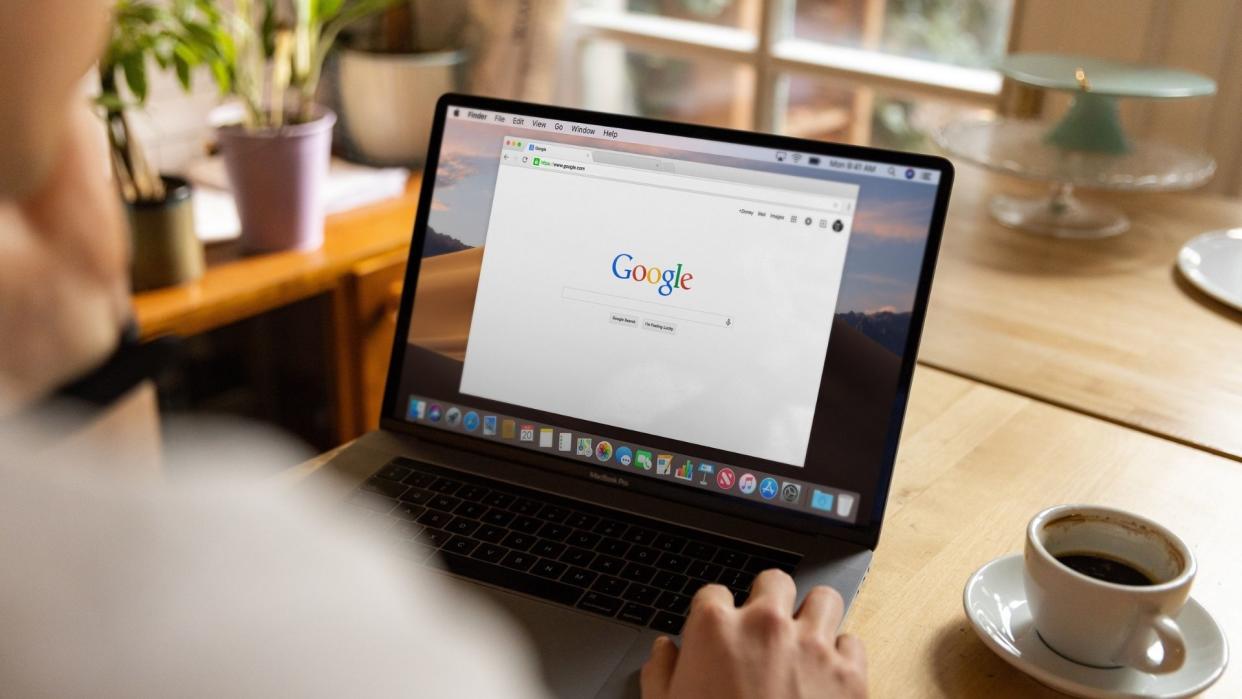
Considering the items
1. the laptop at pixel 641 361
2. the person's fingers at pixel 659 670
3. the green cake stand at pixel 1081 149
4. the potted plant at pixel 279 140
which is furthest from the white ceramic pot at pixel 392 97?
the person's fingers at pixel 659 670

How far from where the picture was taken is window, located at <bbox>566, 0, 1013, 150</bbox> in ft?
6.67

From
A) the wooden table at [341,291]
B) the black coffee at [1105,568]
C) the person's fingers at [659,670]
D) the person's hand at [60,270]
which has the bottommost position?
the wooden table at [341,291]

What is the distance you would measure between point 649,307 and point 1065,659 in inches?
15.1

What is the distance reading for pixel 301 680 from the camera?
33 centimetres

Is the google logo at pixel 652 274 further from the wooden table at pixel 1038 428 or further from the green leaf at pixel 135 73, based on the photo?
the green leaf at pixel 135 73

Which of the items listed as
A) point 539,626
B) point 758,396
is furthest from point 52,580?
point 758,396

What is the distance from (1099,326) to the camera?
3.88ft

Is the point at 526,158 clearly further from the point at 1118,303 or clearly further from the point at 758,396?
the point at 1118,303

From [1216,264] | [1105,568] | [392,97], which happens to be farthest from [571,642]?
[392,97]

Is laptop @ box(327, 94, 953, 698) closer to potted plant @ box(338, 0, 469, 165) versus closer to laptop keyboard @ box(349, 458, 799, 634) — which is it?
laptop keyboard @ box(349, 458, 799, 634)

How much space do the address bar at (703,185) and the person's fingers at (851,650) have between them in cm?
33

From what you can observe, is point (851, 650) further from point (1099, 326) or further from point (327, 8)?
point (327, 8)

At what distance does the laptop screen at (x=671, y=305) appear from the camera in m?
0.80

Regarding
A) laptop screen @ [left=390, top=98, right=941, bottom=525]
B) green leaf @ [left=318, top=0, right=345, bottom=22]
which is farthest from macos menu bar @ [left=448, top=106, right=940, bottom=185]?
green leaf @ [left=318, top=0, right=345, bottom=22]
